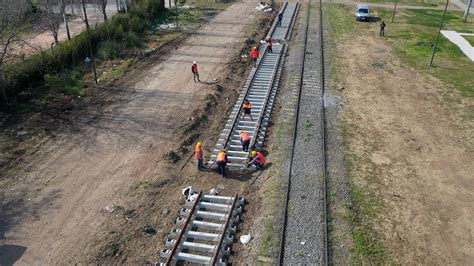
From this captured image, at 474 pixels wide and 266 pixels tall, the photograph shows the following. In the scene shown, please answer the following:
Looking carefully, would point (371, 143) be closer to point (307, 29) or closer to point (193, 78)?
point (193, 78)

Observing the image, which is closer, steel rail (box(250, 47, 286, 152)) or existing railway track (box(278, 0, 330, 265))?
existing railway track (box(278, 0, 330, 265))

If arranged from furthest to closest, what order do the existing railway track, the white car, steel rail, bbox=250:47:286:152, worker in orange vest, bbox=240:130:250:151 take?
the white car < steel rail, bbox=250:47:286:152 < worker in orange vest, bbox=240:130:250:151 < the existing railway track

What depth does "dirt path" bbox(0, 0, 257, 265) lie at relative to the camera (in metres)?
12.8

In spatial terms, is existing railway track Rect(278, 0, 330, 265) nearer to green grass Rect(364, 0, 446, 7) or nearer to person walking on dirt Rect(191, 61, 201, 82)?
person walking on dirt Rect(191, 61, 201, 82)

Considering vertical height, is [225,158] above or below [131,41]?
above

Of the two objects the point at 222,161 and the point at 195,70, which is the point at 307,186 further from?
the point at 195,70

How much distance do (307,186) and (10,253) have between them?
31.9ft

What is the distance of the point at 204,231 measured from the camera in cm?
1310

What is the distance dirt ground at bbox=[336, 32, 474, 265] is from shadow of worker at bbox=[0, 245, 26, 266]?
11.0 meters

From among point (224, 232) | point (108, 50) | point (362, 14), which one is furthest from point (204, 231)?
point (362, 14)

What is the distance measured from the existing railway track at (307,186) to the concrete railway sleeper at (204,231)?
170 centimetres

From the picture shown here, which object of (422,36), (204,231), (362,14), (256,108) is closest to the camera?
(204,231)

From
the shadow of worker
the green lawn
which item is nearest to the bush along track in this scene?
the shadow of worker

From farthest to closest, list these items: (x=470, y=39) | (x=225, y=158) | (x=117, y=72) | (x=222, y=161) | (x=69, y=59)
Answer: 1. (x=470, y=39)
2. (x=117, y=72)
3. (x=69, y=59)
4. (x=225, y=158)
5. (x=222, y=161)
